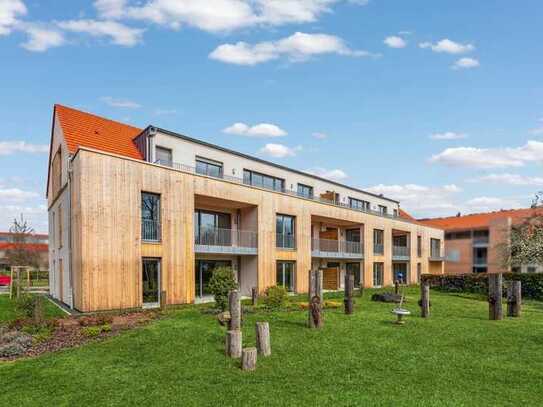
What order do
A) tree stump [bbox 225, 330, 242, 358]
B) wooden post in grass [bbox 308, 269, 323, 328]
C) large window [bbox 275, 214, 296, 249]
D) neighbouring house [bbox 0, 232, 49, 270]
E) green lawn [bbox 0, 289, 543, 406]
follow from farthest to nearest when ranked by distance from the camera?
neighbouring house [bbox 0, 232, 49, 270], large window [bbox 275, 214, 296, 249], wooden post in grass [bbox 308, 269, 323, 328], tree stump [bbox 225, 330, 242, 358], green lawn [bbox 0, 289, 543, 406]

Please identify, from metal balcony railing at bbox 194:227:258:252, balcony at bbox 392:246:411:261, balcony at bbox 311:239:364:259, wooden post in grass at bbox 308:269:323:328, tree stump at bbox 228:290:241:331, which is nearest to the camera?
tree stump at bbox 228:290:241:331

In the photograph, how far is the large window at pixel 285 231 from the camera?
82.1ft

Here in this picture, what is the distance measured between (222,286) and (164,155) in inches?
353

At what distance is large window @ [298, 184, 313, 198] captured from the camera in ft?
101

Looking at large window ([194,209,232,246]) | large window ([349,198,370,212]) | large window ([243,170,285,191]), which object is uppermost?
large window ([243,170,285,191])

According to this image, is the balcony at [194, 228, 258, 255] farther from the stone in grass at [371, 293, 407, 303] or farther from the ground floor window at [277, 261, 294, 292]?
the stone in grass at [371, 293, 407, 303]

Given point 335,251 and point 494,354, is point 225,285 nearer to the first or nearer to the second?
point 494,354

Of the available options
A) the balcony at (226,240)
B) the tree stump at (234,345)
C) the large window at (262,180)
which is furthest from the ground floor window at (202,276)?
the tree stump at (234,345)

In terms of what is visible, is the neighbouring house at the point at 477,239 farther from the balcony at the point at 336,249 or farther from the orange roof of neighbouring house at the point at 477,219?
the balcony at the point at 336,249

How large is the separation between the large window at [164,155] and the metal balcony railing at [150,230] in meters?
4.12

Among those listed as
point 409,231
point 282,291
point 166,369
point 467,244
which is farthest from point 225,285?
point 467,244

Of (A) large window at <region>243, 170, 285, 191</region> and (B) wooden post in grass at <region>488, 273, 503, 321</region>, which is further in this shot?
(A) large window at <region>243, 170, 285, 191</region>

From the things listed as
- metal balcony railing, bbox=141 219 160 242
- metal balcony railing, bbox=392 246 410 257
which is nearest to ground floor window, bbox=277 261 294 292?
metal balcony railing, bbox=141 219 160 242

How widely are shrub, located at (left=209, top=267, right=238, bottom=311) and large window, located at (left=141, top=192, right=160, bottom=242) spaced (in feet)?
13.0
